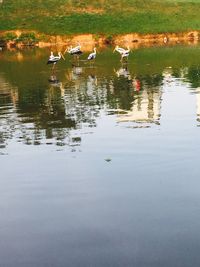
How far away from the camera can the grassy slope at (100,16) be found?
271 ft

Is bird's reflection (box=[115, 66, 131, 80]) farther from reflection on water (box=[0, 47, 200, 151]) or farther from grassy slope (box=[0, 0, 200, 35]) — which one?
grassy slope (box=[0, 0, 200, 35])

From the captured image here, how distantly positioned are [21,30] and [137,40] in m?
17.8

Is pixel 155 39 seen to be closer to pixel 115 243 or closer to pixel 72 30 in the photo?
pixel 72 30

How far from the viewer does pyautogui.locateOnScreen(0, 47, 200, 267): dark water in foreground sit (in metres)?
10.0

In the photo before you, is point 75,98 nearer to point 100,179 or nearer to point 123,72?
point 123,72

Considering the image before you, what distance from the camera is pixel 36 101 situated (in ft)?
90.3

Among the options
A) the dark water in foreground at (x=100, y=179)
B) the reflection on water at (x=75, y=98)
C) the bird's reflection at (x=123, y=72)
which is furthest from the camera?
the bird's reflection at (x=123, y=72)

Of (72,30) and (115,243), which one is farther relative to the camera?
(72,30)

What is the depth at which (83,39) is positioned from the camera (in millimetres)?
80250

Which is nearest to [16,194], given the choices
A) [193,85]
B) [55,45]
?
[193,85]

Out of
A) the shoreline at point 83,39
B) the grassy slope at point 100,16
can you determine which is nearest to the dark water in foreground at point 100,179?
the shoreline at point 83,39

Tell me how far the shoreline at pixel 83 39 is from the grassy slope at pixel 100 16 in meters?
1.06

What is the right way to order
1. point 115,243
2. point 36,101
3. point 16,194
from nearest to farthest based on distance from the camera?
point 115,243 < point 16,194 < point 36,101

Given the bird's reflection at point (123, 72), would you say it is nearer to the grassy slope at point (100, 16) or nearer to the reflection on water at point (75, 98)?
the reflection on water at point (75, 98)
